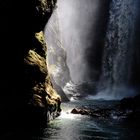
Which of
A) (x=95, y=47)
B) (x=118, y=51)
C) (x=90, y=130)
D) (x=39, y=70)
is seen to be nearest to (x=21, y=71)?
(x=39, y=70)

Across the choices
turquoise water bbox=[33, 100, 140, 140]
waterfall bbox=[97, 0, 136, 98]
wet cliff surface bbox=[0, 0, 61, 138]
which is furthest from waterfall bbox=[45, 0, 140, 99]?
wet cliff surface bbox=[0, 0, 61, 138]

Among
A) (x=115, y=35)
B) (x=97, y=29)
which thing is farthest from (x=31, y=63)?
(x=97, y=29)

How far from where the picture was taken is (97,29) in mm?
121188

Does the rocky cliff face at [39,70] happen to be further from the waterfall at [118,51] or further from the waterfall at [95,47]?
the waterfall at [118,51]

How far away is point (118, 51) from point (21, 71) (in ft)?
250

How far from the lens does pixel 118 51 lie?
357ft

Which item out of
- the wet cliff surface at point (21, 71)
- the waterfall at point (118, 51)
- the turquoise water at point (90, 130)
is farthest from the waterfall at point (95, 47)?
the wet cliff surface at point (21, 71)

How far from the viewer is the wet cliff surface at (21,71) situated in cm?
3316

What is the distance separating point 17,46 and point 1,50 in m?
1.99

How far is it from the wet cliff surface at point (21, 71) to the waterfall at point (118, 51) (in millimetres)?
64610

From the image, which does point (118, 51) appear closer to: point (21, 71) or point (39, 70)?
point (39, 70)

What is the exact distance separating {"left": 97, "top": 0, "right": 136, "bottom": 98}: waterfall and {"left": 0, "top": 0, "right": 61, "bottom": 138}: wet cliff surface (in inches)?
2544

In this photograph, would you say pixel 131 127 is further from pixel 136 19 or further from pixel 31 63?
pixel 136 19

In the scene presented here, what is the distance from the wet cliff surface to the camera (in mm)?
33156
